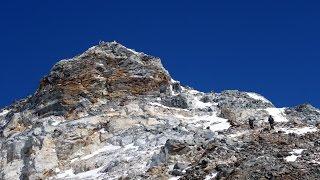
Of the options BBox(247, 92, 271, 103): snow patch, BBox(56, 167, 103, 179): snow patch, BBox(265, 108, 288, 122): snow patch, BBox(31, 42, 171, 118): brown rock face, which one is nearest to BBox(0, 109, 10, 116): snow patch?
BBox(31, 42, 171, 118): brown rock face

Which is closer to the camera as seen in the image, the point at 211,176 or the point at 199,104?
the point at 211,176

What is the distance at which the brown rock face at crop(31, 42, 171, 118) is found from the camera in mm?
63562

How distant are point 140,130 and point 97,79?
16519 millimetres

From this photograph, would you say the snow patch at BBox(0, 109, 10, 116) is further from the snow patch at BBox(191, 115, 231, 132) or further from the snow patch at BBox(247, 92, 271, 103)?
the snow patch at BBox(247, 92, 271, 103)

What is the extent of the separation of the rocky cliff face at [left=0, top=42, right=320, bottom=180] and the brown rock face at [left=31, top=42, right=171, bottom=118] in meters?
0.11

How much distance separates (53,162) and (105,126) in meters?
7.40

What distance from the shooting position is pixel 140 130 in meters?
51.9

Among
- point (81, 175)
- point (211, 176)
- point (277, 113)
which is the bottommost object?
point (211, 176)

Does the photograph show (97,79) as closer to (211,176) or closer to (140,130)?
(140,130)

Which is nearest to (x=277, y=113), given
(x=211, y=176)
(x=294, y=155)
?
(x=294, y=155)

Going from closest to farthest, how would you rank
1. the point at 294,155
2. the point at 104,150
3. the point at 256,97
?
the point at 294,155
the point at 104,150
the point at 256,97

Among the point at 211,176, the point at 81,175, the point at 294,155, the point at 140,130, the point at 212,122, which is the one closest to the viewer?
the point at 211,176

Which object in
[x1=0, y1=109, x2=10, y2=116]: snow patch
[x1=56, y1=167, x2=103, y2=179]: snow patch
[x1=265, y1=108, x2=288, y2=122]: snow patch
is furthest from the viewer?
[x1=0, y1=109, x2=10, y2=116]: snow patch

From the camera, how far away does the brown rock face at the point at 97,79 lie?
63562 millimetres
